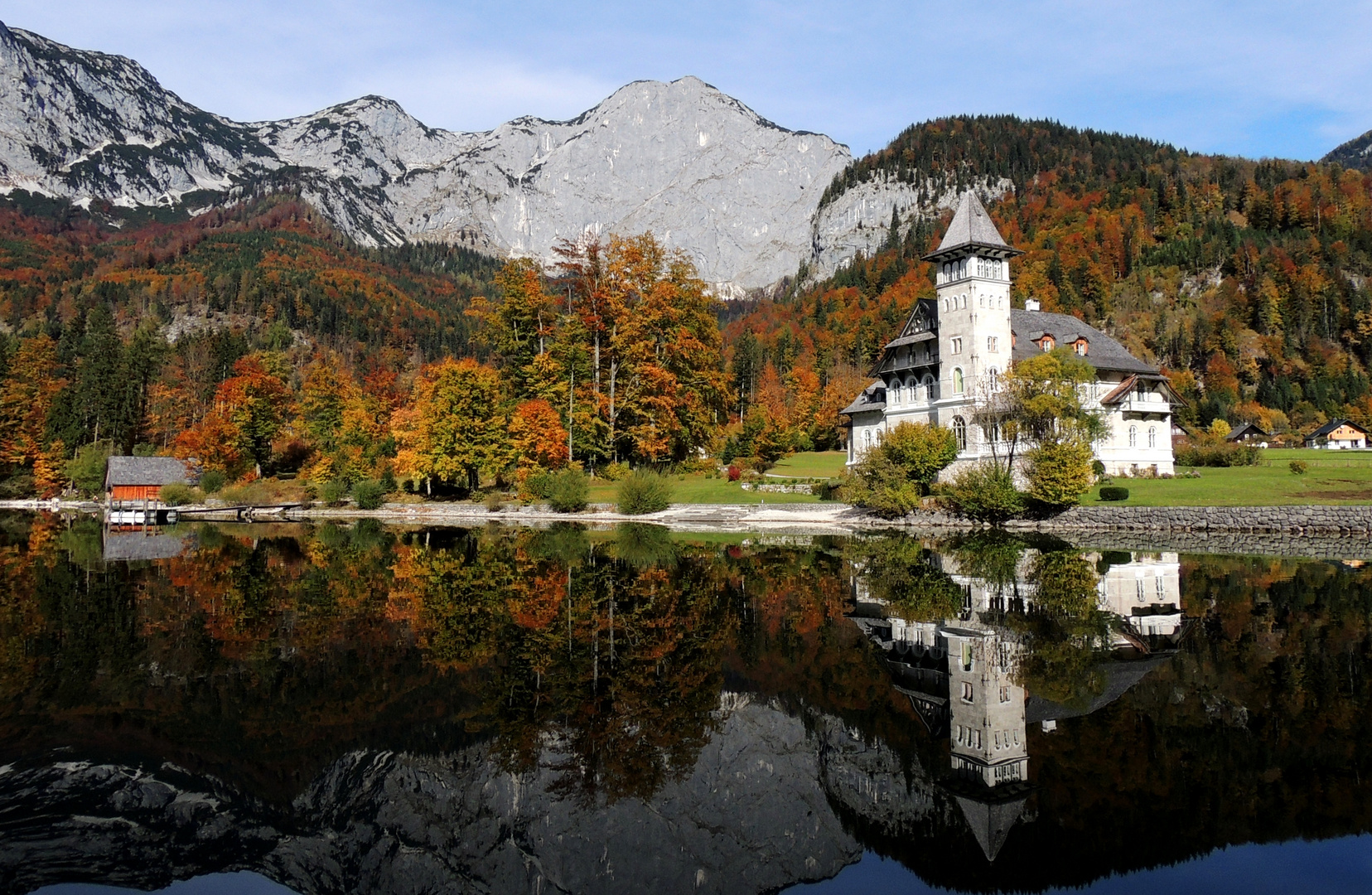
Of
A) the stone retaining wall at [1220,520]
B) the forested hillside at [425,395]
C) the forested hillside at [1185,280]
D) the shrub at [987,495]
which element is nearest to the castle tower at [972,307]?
the shrub at [987,495]

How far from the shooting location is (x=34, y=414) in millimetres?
75688

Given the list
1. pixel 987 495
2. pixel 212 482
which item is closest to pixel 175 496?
pixel 212 482

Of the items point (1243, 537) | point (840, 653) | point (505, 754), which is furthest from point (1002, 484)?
point (505, 754)

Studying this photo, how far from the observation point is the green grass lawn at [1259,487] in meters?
35.4

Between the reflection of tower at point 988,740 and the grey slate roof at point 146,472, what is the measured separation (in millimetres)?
62702

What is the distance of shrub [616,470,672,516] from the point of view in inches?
1763

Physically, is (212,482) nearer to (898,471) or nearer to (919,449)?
(898,471)

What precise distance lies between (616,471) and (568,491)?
5.33 meters

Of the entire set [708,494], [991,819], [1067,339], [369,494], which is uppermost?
[1067,339]

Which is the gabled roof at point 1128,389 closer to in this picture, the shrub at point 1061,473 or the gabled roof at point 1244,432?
the shrub at point 1061,473

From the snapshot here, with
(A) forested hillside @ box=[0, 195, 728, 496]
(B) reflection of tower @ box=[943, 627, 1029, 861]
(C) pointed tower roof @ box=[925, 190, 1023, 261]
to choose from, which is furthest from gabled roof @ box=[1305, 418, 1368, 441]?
(B) reflection of tower @ box=[943, 627, 1029, 861]

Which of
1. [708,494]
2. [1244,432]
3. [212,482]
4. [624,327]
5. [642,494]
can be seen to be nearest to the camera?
[642,494]

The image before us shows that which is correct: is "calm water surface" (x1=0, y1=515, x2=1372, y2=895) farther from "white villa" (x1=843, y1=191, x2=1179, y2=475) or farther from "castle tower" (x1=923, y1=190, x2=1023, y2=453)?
"white villa" (x1=843, y1=191, x2=1179, y2=475)

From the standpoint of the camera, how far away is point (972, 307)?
1772 inches
